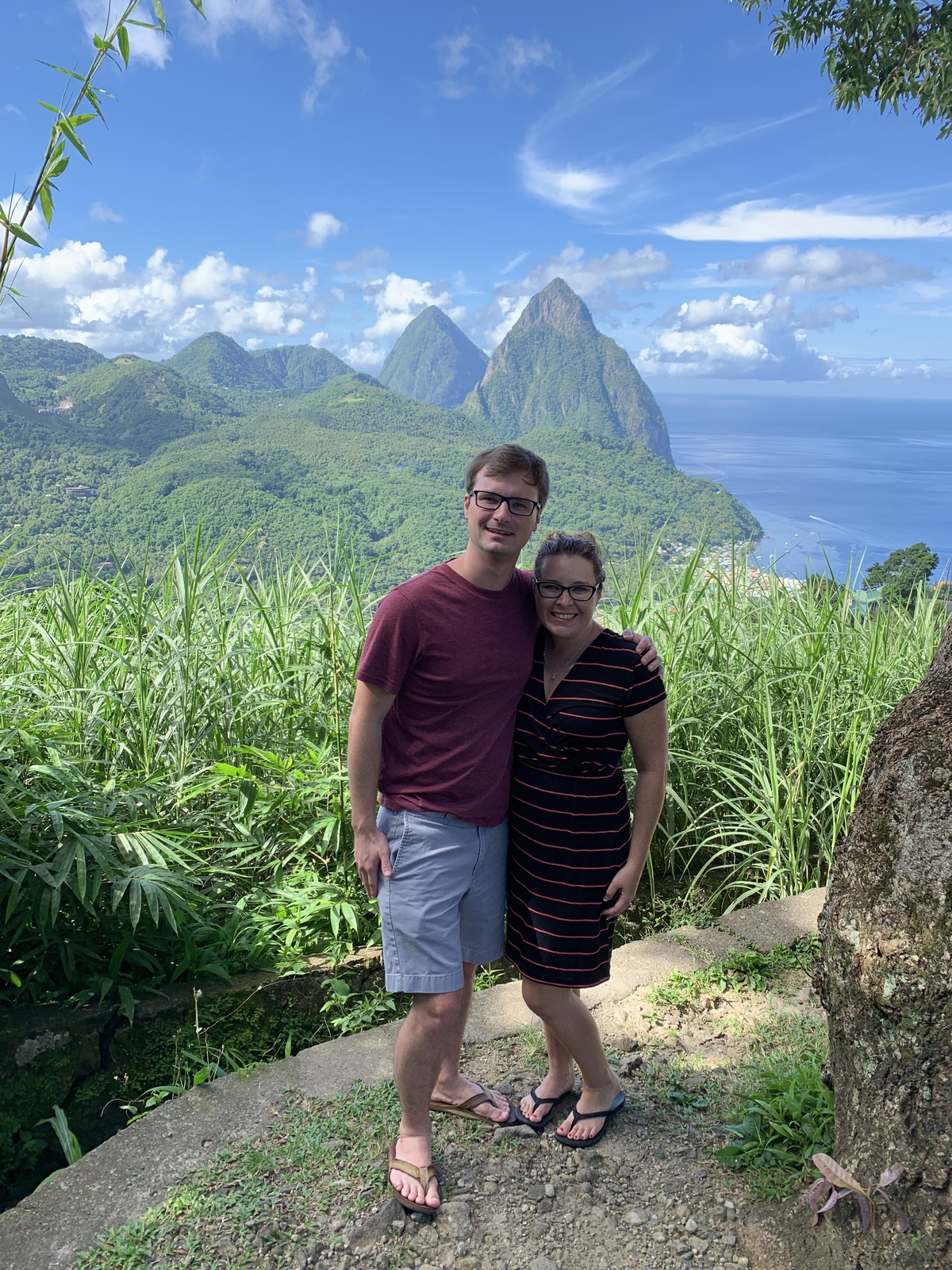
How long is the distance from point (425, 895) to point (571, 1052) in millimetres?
497

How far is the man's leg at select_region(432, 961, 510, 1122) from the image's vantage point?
1935 millimetres

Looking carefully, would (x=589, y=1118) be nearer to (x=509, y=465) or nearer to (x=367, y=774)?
(x=367, y=774)

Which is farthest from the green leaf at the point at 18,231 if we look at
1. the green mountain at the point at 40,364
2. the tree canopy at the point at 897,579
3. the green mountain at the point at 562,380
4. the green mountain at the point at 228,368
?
the green mountain at the point at 562,380

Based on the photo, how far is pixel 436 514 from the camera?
2295 cm

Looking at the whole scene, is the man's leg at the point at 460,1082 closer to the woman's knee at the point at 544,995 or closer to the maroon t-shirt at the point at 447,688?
the woman's knee at the point at 544,995

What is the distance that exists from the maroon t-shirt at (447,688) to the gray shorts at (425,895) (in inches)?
1.5

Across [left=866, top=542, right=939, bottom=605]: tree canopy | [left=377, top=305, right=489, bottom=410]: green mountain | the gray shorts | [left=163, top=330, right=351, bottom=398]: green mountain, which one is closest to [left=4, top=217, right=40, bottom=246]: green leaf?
the gray shorts

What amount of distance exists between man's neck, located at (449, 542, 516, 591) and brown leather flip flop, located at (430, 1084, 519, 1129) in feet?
3.80

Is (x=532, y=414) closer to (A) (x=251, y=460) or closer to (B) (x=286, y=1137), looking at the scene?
(A) (x=251, y=460)

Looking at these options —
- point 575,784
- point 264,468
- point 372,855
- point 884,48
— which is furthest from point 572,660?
point 264,468

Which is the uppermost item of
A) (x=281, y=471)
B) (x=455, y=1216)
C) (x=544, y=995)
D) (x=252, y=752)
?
(x=281, y=471)

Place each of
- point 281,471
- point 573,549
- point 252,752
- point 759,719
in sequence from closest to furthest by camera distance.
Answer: point 573,549
point 252,752
point 759,719
point 281,471

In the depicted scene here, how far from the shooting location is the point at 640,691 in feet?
5.71

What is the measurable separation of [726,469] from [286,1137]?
272 feet
